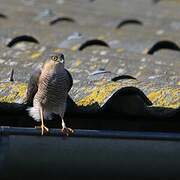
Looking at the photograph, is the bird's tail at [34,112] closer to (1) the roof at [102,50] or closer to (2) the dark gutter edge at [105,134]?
(1) the roof at [102,50]

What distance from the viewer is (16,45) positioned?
194 inches

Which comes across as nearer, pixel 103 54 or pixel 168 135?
pixel 168 135

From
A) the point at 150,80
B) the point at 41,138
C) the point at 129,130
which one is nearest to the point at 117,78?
the point at 150,80

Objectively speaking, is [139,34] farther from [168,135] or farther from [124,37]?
[168,135]

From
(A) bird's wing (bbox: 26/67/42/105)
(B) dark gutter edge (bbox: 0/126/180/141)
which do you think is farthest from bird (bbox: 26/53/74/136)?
(B) dark gutter edge (bbox: 0/126/180/141)

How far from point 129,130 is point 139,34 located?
2.04 meters

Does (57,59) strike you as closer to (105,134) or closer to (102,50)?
(105,134)

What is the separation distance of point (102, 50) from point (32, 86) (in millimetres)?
1159

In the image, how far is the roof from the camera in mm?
3562

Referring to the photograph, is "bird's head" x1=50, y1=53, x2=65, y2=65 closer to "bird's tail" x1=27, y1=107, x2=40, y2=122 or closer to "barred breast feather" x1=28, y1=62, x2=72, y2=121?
"barred breast feather" x1=28, y1=62, x2=72, y2=121

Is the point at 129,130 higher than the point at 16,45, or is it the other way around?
the point at 16,45

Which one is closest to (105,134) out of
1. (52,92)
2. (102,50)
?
(52,92)

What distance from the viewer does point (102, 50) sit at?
191 inches

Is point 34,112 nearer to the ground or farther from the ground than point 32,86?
nearer to the ground
